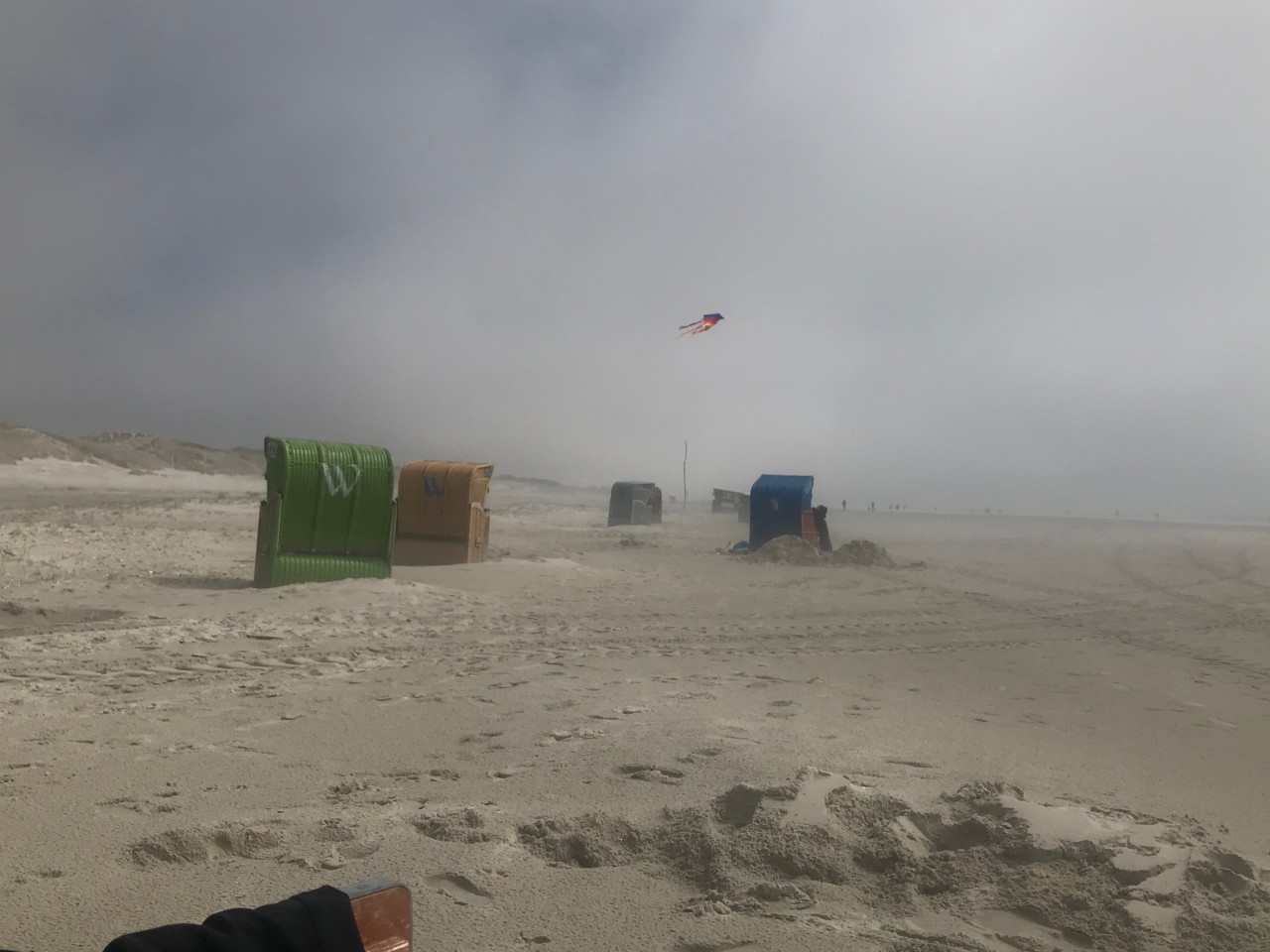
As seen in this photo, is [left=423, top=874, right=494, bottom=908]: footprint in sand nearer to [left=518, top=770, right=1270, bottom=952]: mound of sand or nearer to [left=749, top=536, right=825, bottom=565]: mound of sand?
[left=518, top=770, right=1270, bottom=952]: mound of sand

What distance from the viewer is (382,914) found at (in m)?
1.71

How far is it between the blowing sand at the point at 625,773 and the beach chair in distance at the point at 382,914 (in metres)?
1.33

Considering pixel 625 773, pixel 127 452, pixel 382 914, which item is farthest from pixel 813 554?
pixel 127 452

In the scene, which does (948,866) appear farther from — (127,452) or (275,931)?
Answer: (127,452)

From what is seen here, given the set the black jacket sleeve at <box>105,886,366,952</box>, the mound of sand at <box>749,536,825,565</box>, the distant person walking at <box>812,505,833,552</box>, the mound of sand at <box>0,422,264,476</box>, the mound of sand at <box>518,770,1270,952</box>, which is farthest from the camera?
the mound of sand at <box>0,422,264,476</box>

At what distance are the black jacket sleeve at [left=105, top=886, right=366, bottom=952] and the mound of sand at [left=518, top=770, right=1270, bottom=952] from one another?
180 cm

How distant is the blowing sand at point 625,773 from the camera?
3.12m

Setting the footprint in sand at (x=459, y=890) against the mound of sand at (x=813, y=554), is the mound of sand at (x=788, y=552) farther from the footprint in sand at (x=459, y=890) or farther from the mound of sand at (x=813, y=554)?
the footprint in sand at (x=459, y=890)

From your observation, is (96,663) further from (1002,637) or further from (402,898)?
(1002,637)

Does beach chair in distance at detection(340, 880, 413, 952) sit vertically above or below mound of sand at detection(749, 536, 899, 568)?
above

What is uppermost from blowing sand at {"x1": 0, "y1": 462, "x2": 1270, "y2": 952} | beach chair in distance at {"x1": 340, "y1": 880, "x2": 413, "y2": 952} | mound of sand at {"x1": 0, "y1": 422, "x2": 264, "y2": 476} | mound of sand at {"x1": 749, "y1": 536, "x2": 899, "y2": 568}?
mound of sand at {"x1": 0, "y1": 422, "x2": 264, "y2": 476}

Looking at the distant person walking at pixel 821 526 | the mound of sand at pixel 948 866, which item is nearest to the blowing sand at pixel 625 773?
the mound of sand at pixel 948 866

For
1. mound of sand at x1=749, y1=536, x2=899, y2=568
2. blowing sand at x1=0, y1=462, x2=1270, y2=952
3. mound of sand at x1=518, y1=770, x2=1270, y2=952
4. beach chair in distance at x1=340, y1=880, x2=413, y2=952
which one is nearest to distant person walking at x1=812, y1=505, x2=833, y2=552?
mound of sand at x1=749, y1=536, x2=899, y2=568

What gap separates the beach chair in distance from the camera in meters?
1.68
